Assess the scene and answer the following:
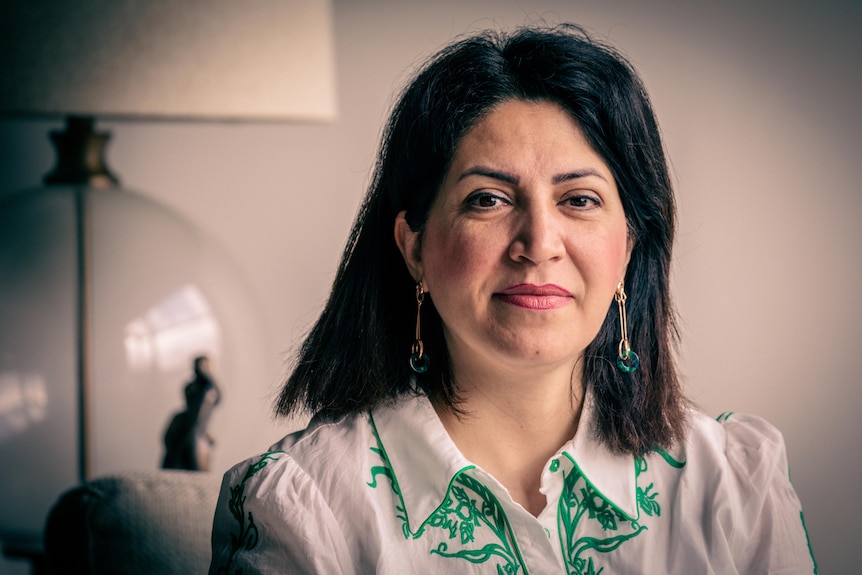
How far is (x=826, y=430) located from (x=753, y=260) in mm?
547

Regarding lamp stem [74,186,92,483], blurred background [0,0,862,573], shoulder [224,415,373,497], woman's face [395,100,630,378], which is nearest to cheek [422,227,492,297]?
woman's face [395,100,630,378]

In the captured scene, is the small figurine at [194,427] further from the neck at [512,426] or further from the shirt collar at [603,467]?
the shirt collar at [603,467]

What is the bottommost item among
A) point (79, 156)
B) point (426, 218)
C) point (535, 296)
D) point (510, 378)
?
point (510, 378)

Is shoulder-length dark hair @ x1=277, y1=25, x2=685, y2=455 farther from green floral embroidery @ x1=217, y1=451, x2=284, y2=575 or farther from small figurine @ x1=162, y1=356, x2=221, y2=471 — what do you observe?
small figurine @ x1=162, y1=356, x2=221, y2=471

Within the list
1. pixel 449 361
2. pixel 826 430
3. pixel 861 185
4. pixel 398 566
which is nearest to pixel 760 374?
pixel 826 430

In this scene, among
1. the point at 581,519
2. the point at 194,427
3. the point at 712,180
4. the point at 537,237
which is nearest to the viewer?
the point at 537,237

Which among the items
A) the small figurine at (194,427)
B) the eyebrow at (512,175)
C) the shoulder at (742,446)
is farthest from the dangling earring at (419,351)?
the small figurine at (194,427)

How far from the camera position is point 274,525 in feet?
4.14

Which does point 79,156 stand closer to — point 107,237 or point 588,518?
point 107,237

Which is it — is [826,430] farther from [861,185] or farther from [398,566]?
[398,566]

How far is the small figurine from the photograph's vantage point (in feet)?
6.78

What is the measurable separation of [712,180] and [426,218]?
5.00ft

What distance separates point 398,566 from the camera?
1288 millimetres

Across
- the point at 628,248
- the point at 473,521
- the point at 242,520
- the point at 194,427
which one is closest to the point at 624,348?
the point at 628,248
